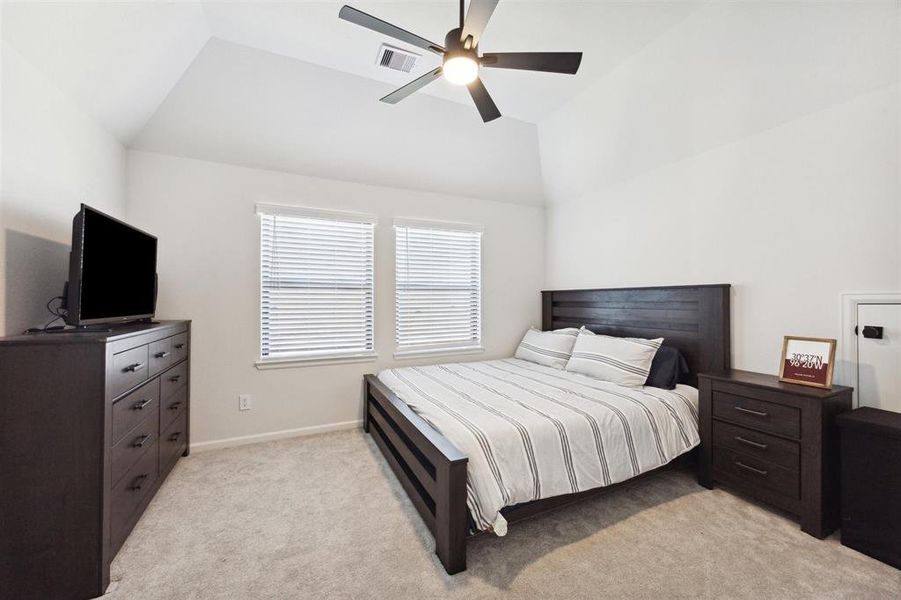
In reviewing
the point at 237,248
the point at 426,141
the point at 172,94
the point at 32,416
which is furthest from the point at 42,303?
the point at 426,141

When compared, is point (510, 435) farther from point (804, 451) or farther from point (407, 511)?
point (804, 451)

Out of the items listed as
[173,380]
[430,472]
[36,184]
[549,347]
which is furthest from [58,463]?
[549,347]

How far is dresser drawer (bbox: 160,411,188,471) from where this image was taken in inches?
91.2

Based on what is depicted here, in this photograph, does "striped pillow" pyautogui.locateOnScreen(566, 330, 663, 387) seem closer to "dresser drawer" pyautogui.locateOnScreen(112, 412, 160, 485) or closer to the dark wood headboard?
the dark wood headboard

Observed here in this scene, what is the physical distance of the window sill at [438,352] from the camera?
12.3 ft

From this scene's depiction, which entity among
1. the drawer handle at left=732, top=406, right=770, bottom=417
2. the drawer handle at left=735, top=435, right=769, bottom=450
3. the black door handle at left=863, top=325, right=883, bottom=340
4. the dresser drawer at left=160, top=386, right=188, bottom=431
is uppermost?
the black door handle at left=863, top=325, right=883, bottom=340

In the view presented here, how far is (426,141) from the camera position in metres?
3.36

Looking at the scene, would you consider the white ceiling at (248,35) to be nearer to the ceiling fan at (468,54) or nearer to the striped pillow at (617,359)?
the ceiling fan at (468,54)

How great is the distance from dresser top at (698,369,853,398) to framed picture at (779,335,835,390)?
0.05m

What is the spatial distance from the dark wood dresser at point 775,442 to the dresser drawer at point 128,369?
10.9 feet

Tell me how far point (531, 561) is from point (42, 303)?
9.35 feet

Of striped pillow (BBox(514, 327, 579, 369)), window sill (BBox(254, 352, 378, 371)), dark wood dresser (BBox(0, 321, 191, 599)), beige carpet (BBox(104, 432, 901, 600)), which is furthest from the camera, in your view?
striped pillow (BBox(514, 327, 579, 369))

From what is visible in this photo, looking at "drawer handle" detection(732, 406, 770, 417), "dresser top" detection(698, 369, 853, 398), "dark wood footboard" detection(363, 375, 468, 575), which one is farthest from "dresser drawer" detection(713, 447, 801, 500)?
"dark wood footboard" detection(363, 375, 468, 575)

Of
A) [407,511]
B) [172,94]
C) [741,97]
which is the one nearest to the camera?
[407,511]
